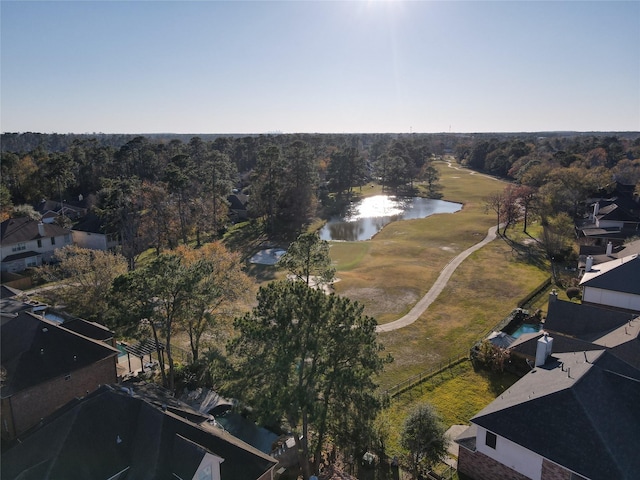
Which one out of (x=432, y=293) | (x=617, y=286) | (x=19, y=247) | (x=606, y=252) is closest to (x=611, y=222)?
(x=606, y=252)

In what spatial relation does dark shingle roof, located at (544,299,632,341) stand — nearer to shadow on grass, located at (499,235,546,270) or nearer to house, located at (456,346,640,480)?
house, located at (456,346,640,480)

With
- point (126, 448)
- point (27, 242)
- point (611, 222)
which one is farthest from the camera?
point (611, 222)

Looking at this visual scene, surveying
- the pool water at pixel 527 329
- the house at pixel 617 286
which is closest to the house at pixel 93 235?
the pool water at pixel 527 329

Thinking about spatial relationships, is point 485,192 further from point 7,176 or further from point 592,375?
point 7,176

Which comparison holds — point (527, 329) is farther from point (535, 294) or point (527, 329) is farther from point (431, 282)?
point (431, 282)

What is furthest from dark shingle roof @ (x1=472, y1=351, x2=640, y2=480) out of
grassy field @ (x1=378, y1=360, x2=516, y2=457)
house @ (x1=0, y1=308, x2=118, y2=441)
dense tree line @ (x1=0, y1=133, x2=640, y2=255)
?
dense tree line @ (x1=0, y1=133, x2=640, y2=255)

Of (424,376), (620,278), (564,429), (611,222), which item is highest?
(620,278)

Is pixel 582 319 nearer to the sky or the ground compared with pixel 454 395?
nearer to the sky
